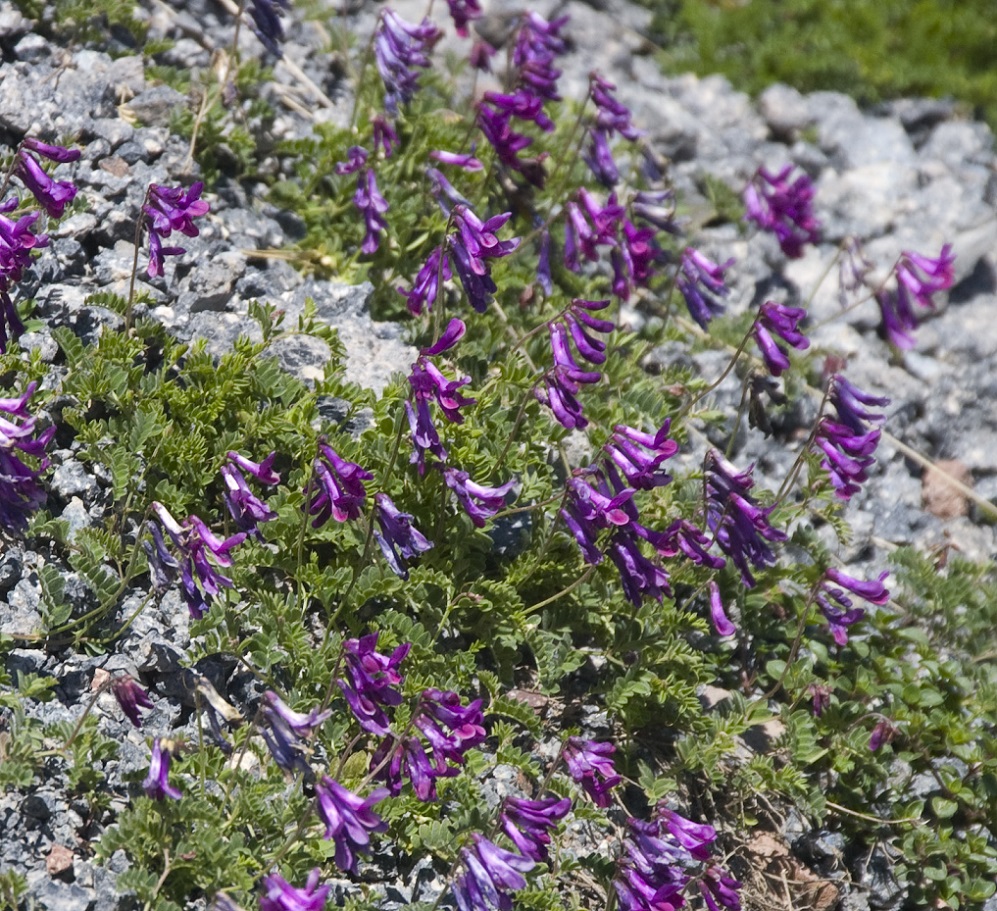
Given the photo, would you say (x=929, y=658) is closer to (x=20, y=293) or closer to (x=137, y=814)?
(x=137, y=814)

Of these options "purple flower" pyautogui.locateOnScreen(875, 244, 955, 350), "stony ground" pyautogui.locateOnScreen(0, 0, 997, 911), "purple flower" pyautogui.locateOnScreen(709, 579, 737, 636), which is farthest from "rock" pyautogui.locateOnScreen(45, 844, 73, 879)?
"purple flower" pyautogui.locateOnScreen(875, 244, 955, 350)

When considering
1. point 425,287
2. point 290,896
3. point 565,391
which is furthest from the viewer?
point 425,287

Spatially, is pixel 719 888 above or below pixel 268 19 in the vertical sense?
below

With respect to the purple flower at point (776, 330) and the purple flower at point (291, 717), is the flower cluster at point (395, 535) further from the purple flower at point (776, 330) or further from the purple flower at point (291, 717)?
the purple flower at point (776, 330)

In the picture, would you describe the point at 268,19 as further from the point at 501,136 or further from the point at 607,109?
the point at 607,109

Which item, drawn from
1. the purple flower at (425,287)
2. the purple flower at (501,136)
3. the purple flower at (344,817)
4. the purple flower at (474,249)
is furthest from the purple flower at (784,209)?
the purple flower at (344,817)

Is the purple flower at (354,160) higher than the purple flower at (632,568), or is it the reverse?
the purple flower at (354,160)

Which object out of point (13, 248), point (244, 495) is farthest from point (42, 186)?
point (244, 495)

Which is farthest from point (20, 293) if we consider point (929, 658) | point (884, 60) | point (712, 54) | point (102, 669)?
point (884, 60)
